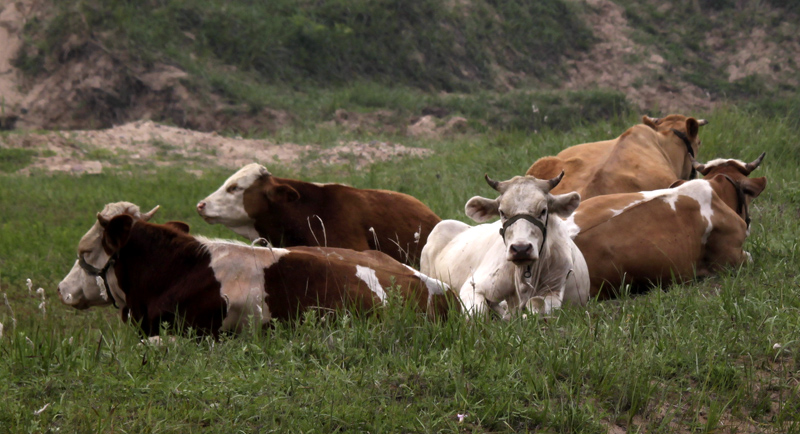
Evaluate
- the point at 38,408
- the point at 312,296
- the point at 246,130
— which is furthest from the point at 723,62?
the point at 38,408

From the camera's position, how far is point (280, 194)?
8086mm

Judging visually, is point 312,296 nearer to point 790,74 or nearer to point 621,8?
point 790,74

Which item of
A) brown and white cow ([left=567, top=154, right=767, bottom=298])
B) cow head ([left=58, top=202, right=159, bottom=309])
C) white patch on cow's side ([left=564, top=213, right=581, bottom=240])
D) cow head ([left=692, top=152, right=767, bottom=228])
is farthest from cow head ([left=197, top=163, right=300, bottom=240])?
cow head ([left=692, top=152, right=767, bottom=228])

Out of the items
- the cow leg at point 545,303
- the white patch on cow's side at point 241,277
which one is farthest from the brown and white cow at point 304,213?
the white patch on cow's side at point 241,277

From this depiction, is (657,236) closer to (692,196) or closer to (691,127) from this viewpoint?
(692,196)

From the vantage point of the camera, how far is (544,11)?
88.7 feet

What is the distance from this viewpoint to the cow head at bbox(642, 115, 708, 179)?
9789 mm

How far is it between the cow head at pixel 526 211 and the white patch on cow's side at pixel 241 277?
4.78ft

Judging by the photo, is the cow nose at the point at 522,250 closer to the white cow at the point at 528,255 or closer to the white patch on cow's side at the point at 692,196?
the white cow at the point at 528,255

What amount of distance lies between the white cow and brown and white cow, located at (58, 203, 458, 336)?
0.53 meters

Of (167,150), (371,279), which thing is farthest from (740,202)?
(167,150)

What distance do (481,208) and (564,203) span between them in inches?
23.5

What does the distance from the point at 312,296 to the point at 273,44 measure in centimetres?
1772

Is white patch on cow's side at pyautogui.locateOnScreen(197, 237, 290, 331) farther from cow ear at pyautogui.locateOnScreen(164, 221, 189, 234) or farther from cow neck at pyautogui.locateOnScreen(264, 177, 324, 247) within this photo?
cow neck at pyautogui.locateOnScreen(264, 177, 324, 247)
